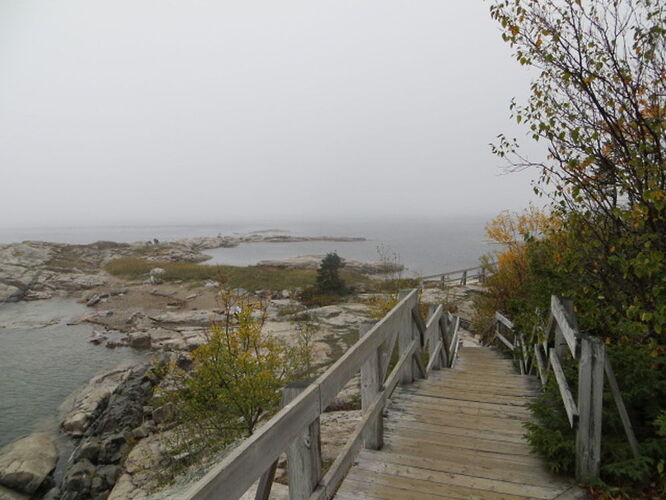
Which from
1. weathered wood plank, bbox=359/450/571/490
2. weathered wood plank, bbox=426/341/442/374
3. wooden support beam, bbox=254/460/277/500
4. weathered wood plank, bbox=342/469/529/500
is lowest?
weathered wood plank, bbox=426/341/442/374

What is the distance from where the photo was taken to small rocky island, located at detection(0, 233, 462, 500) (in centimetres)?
720

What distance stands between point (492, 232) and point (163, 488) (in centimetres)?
1128

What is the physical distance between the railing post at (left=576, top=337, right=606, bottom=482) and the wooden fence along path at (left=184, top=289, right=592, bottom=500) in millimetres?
212

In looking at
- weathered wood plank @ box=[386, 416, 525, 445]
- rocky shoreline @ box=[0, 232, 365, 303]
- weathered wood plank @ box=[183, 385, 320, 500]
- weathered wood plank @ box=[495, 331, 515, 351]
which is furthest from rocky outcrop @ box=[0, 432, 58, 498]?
Result: rocky shoreline @ box=[0, 232, 365, 303]

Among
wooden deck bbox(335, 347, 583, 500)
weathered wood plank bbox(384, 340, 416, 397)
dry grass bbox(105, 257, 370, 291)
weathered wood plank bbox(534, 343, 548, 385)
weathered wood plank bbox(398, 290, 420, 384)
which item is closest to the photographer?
wooden deck bbox(335, 347, 583, 500)

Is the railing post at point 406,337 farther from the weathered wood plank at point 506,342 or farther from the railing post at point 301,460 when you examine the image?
the weathered wood plank at point 506,342

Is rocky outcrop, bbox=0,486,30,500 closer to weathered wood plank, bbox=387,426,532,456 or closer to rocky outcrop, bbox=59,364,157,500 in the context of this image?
rocky outcrop, bbox=59,364,157,500

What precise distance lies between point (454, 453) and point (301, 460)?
6.50 ft

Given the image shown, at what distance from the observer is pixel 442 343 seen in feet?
→ 24.2

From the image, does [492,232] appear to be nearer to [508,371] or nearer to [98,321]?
[508,371]

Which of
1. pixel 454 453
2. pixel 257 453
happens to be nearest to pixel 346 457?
pixel 454 453

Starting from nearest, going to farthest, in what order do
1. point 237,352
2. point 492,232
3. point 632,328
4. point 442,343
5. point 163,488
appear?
1. point 632,328
2. point 163,488
3. point 237,352
4. point 442,343
5. point 492,232

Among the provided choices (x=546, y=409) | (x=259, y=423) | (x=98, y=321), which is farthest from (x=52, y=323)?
(x=546, y=409)

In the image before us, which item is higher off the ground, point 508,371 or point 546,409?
point 546,409
